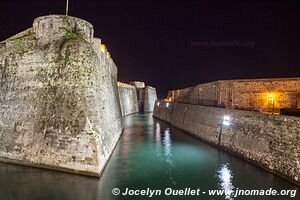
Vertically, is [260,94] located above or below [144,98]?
above

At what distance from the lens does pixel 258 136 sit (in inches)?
565

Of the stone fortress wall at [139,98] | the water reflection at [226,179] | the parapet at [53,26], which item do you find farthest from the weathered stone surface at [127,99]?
the water reflection at [226,179]

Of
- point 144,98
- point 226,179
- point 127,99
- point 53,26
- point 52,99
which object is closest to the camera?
point 226,179

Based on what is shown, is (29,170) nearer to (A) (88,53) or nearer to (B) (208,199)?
(A) (88,53)

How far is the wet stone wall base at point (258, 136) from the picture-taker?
38.5 feet

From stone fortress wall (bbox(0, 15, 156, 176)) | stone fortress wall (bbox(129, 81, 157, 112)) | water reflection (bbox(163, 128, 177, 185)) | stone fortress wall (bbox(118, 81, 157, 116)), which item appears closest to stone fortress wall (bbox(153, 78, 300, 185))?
water reflection (bbox(163, 128, 177, 185))

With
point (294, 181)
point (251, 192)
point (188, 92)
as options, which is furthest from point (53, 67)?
point (188, 92)

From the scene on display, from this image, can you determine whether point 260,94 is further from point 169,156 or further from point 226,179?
point 226,179

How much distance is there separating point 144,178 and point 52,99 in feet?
21.1

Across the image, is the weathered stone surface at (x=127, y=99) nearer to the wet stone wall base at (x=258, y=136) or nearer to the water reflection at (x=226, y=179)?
the wet stone wall base at (x=258, y=136)

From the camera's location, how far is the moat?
10359 millimetres

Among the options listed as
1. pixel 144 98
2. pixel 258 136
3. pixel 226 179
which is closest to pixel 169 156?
pixel 226 179

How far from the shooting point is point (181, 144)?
70.1 feet

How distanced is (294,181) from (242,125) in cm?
556
